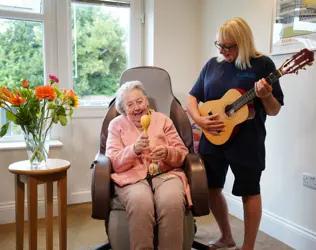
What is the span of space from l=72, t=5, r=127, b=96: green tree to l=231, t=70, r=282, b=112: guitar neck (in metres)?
1.44

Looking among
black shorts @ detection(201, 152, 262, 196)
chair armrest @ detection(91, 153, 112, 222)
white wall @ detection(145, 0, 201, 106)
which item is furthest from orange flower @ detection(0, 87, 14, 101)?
white wall @ detection(145, 0, 201, 106)

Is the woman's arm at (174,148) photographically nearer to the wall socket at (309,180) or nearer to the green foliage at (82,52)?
the wall socket at (309,180)

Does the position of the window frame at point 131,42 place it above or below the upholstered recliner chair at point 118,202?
above

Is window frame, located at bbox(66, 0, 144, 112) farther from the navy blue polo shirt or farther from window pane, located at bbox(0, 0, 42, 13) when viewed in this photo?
the navy blue polo shirt

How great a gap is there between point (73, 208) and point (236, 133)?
1.57 meters

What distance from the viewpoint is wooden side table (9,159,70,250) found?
165cm

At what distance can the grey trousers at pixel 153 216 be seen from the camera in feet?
4.48

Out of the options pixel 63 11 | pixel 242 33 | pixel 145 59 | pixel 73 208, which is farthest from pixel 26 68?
pixel 242 33

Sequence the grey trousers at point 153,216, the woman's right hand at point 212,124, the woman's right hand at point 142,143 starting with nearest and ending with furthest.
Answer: the grey trousers at point 153,216, the woman's right hand at point 142,143, the woman's right hand at point 212,124

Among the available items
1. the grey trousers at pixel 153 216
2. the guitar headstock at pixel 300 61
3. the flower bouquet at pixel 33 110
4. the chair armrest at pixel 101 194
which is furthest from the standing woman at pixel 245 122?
the flower bouquet at pixel 33 110

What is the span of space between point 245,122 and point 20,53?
1.80 meters

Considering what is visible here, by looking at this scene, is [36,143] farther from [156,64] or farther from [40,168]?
[156,64]

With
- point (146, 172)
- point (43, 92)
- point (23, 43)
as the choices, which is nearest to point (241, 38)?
point (146, 172)

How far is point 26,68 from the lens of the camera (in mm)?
2477
